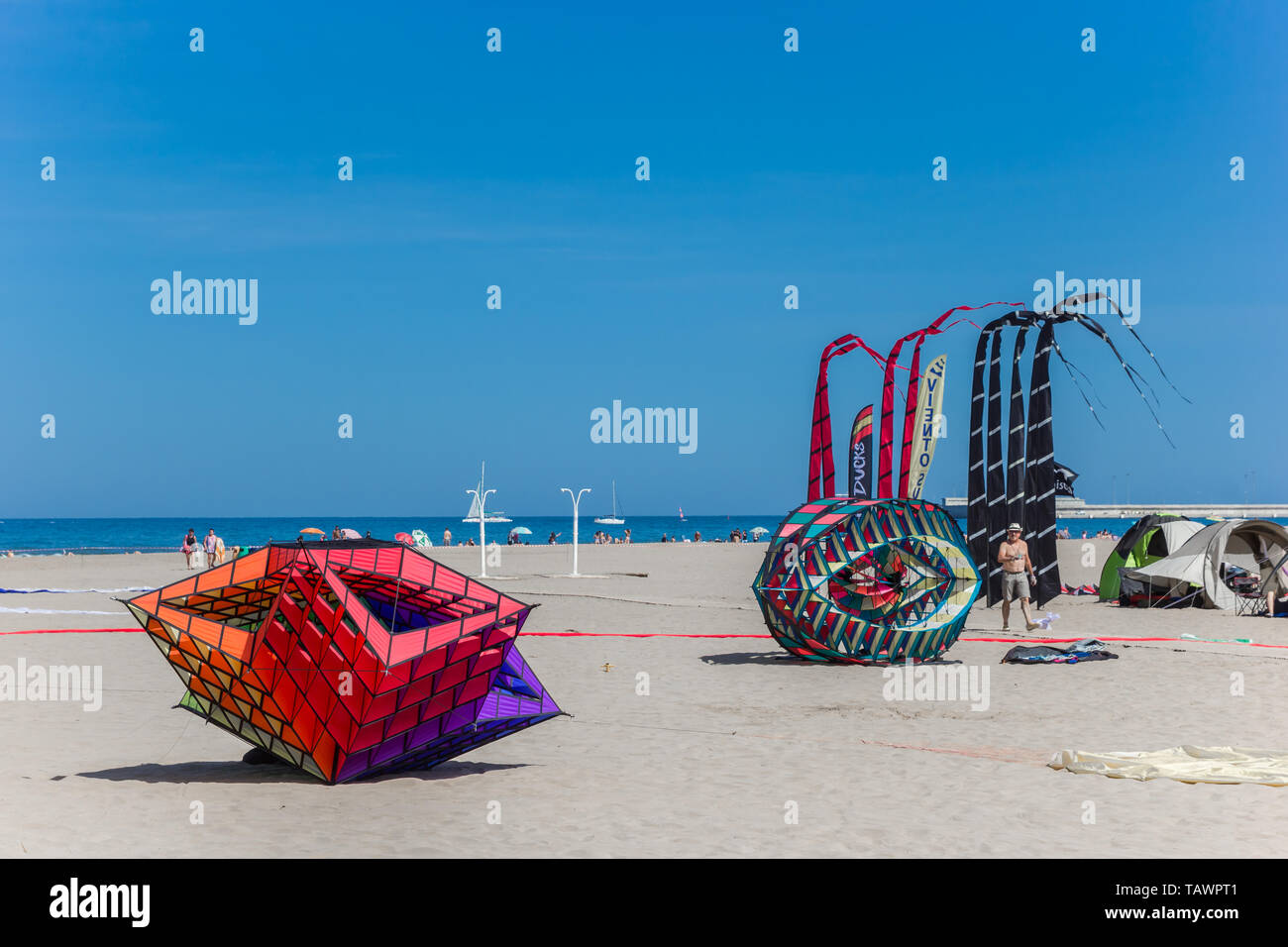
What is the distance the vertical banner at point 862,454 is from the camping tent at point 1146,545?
7331 mm

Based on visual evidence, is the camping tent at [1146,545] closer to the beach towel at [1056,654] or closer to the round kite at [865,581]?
the beach towel at [1056,654]

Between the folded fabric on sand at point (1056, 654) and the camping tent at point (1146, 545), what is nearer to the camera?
the folded fabric on sand at point (1056, 654)

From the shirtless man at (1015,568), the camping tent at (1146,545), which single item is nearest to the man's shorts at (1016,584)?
the shirtless man at (1015,568)

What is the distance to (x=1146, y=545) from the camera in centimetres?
2669

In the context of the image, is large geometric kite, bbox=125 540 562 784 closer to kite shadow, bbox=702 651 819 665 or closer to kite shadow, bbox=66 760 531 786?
kite shadow, bbox=66 760 531 786

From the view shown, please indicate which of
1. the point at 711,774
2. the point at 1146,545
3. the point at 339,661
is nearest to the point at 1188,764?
the point at 711,774

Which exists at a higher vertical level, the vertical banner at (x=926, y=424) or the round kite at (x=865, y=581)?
the vertical banner at (x=926, y=424)

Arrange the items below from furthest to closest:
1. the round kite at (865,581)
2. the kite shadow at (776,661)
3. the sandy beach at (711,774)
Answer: the kite shadow at (776,661) → the round kite at (865,581) → the sandy beach at (711,774)

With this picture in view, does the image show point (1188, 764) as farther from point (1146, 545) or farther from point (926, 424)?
point (1146, 545)

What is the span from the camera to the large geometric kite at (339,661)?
8.20 m

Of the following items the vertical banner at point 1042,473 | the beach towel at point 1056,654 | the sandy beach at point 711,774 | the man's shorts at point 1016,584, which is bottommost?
the sandy beach at point 711,774
